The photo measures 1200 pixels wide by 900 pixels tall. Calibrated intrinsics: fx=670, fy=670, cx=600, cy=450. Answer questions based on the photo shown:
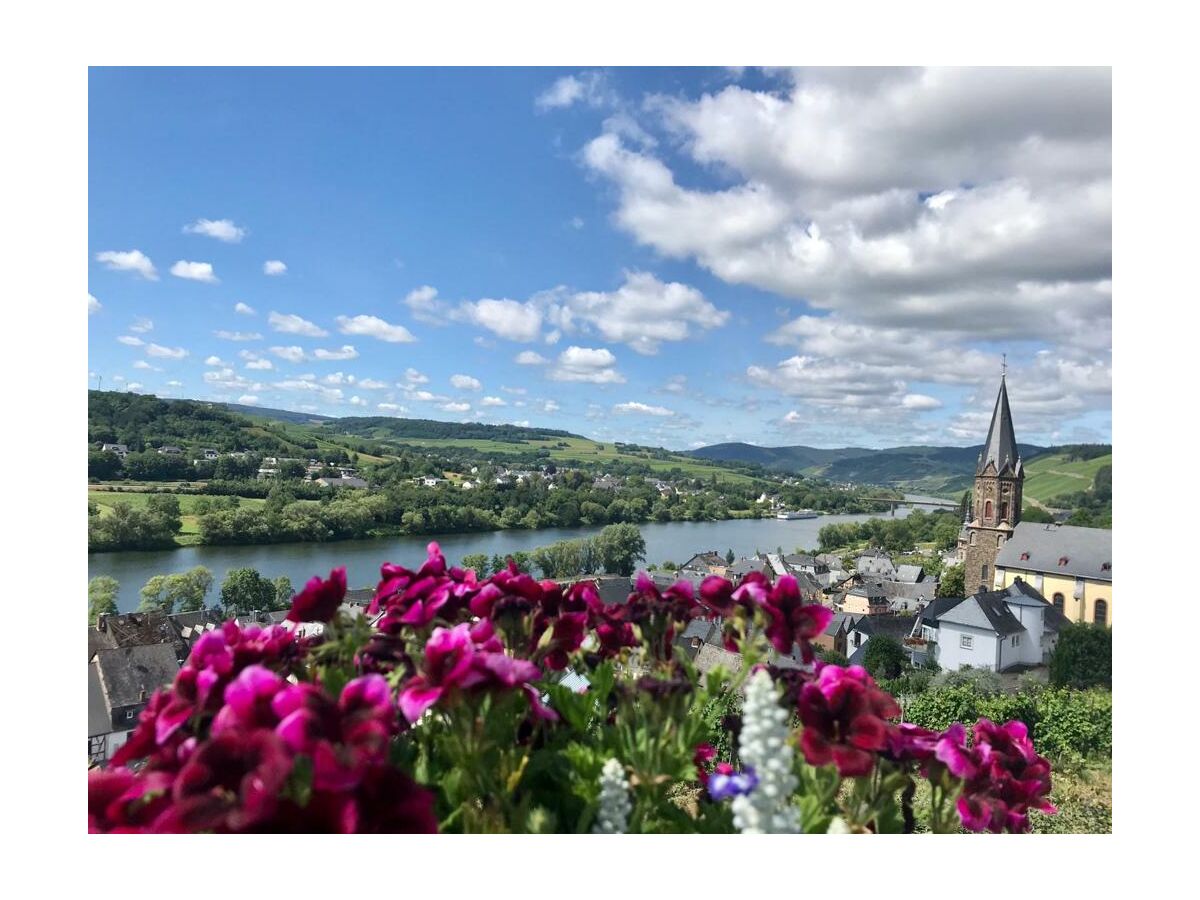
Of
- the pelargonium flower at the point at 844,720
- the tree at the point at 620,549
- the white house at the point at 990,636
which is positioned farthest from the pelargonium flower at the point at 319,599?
the white house at the point at 990,636

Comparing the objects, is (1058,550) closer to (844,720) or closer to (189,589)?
(189,589)

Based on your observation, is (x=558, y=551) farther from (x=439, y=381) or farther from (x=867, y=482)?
(x=867, y=482)

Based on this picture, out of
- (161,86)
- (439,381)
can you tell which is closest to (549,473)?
(439,381)

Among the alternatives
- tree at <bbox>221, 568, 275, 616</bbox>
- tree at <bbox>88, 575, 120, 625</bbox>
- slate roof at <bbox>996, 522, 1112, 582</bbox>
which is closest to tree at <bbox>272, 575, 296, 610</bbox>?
tree at <bbox>221, 568, 275, 616</bbox>

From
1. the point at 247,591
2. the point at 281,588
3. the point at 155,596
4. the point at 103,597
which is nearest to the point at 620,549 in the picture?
the point at 281,588

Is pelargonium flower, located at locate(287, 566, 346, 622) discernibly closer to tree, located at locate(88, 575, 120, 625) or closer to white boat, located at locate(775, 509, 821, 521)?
tree, located at locate(88, 575, 120, 625)

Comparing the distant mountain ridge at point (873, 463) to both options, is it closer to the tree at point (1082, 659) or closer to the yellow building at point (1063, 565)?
the yellow building at point (1063, 565)
